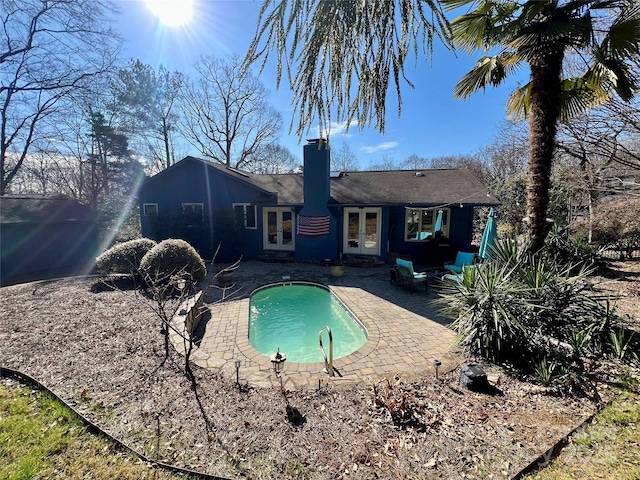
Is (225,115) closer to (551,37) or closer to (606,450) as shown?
(551,37)

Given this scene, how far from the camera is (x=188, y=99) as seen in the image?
26328mm

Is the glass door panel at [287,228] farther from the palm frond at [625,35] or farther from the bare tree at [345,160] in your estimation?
the bare tree at [345,160]

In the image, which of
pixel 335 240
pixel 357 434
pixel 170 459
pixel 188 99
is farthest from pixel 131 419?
pixel 188 99

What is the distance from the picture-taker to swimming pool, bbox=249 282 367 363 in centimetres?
658

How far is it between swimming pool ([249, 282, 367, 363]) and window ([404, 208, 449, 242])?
6.38 meters

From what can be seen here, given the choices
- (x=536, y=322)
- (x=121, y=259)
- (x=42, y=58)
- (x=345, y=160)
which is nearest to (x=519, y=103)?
(x=536, y=322)

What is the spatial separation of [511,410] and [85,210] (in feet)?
65.4

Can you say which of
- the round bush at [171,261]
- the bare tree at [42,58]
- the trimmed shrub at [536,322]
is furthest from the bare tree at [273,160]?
the trimmed shrub at [536,322]

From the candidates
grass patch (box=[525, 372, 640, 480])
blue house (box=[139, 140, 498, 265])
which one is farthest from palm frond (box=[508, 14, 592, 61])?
blue house (box=[139, 140, 498, 265])

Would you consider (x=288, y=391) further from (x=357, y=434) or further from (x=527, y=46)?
(x=527, y=46)

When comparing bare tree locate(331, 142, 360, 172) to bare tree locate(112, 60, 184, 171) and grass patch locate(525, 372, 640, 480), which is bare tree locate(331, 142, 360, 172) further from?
grass patch locate(525, 372, 640, 480)

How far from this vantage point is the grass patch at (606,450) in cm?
278

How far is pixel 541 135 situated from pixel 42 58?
78.3ft

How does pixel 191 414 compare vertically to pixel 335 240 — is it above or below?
below
